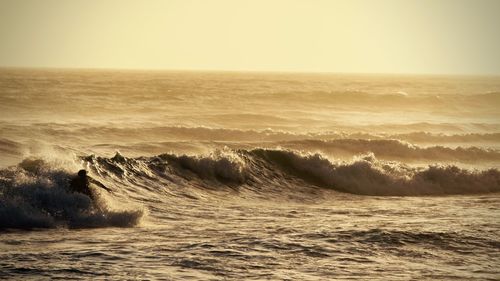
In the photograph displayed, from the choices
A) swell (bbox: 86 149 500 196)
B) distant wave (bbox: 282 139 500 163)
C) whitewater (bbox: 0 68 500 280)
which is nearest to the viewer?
whitewater (bbox: 0 68 500 280)

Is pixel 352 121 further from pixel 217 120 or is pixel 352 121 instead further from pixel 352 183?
pixel 352 183

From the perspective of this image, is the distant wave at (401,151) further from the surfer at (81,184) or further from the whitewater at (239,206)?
the surfer at (81,184)

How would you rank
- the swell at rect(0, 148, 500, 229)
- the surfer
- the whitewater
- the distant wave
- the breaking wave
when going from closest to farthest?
the whitewater → the breaking wave → the swell at rect(0, 148, 500, 229) → the surfer → the distant wave

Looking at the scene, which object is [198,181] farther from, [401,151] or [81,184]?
[401,151]

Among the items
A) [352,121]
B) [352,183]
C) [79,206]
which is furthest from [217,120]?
[79,206]

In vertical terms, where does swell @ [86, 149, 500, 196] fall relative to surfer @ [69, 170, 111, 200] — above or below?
below

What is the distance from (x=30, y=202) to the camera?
14.7 m

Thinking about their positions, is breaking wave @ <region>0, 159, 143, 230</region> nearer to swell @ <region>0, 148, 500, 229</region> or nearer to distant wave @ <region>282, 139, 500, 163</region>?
swell @ <region>0, 148, 500, 229</region>

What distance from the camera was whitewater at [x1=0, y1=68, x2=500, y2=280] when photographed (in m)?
11.0

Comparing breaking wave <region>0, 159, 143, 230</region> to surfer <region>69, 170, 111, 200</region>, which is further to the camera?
surfer <region>69, 170, 111, 200</region>

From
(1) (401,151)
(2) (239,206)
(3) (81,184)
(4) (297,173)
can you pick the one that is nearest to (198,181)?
(2) (239,206)

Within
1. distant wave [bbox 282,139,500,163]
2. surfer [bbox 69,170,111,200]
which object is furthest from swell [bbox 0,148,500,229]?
distant wave [bbox 282,139,500,163]

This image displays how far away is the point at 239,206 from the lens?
17.5 meters

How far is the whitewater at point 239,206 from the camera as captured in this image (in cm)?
1105
